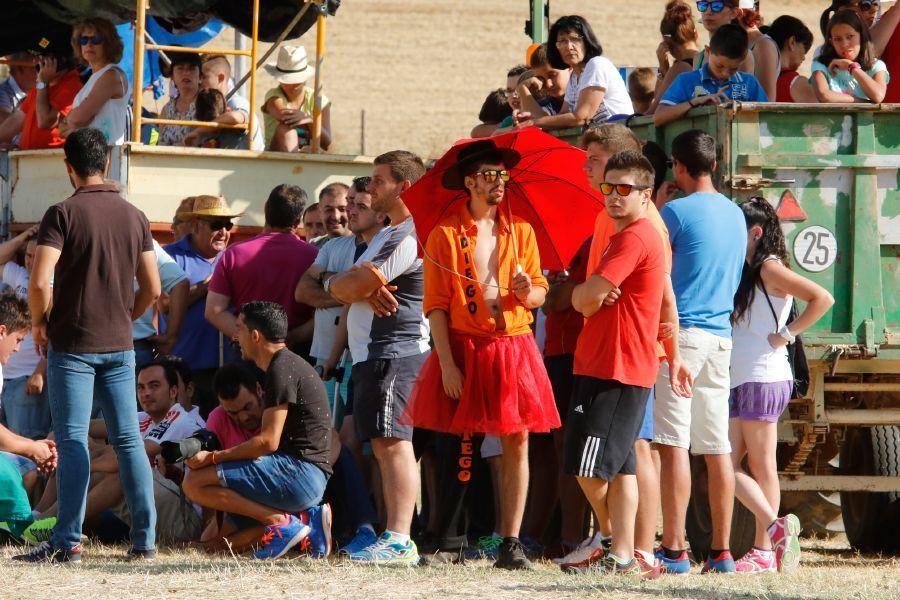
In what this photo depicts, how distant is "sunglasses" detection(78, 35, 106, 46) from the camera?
10094mm

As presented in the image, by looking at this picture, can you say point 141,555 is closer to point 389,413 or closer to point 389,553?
point 389,553

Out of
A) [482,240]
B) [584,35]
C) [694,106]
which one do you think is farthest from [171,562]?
[584,35]

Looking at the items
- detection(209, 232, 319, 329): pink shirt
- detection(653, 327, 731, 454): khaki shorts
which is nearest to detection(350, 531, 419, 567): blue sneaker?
detection(653, 327, 731, 454): khaki shorts

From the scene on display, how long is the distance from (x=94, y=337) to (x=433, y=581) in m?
1.99

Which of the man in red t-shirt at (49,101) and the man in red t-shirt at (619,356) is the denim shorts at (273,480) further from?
the man in red t-shirt at (49,101)

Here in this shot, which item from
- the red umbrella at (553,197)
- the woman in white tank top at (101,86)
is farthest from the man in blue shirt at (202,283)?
the red umbrella at (553,197)

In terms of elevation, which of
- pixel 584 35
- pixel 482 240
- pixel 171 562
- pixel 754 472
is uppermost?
pixel 584 35

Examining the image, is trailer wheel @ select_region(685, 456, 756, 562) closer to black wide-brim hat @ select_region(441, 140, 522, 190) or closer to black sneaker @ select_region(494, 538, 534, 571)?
black sneaker @ select_region(494, 538, 534, 571)

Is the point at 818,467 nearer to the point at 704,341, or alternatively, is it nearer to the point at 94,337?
the point at 704,341

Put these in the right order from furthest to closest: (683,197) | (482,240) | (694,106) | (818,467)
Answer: (818,467) < (694,106) < (683,197) < (482,240)

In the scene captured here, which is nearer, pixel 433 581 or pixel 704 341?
pixel 433 581

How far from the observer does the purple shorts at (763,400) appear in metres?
7.36

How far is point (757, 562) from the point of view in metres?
7.27

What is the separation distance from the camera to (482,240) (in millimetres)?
6965
